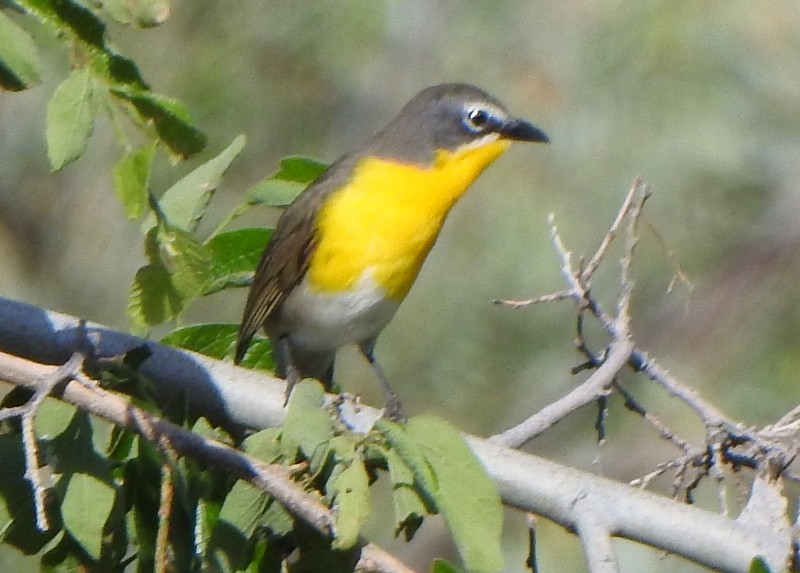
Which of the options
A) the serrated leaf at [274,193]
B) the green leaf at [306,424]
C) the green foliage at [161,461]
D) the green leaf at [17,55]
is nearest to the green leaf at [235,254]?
the serrated leaf at [274,193]

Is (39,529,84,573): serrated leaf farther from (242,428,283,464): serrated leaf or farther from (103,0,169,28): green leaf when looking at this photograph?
(103,0,169,28): green leaf

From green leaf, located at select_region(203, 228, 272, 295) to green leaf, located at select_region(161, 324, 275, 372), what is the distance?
9cm

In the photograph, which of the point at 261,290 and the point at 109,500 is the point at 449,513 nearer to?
the point at 109,500

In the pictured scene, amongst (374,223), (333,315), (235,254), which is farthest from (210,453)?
(333,315)

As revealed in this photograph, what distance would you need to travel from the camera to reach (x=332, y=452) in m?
1.96

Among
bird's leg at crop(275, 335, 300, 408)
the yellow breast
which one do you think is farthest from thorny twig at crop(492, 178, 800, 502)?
the yellow breast

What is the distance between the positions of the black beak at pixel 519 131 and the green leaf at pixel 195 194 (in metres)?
1.53

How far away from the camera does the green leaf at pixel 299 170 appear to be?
9.21 feet

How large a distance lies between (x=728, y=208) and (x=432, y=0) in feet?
5.66

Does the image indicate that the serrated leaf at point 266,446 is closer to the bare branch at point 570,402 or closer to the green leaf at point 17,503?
the green leaf at point 17,503

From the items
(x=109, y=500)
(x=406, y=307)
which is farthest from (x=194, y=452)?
(x=406, y=307)

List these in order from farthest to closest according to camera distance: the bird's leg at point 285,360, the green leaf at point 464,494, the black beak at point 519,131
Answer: the black beak at point 519,131 < the bird's leg at point 285,360 < the green leaf at point 464,494

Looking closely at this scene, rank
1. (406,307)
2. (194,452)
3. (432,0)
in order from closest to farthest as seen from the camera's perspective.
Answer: (194,452)
(406,307)
(432,0)

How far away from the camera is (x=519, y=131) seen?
156 inches
